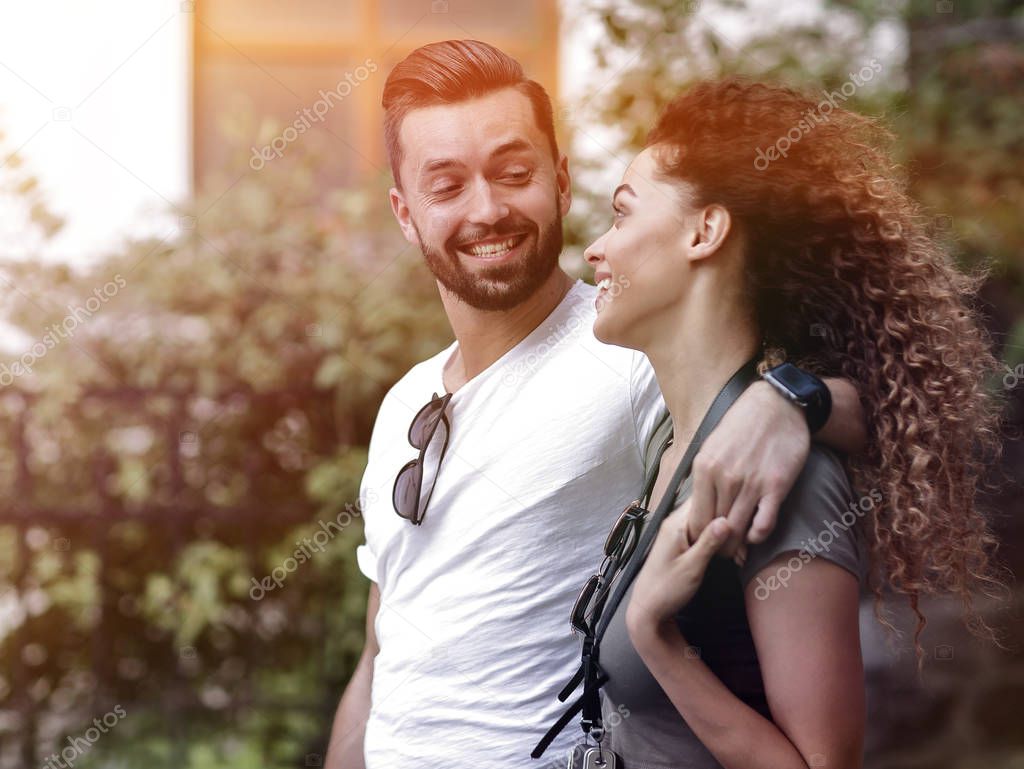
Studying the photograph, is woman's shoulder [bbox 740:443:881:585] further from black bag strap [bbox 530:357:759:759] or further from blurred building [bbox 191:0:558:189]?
blurred building [bbox 191:0:558:189]

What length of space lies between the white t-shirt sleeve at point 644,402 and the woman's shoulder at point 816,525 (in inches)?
13.8

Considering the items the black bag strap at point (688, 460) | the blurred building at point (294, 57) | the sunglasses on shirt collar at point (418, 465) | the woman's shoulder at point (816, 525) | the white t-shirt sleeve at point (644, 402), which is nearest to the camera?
the woman's shoulder at point (816, 525)

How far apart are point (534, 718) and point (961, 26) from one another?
2.91m

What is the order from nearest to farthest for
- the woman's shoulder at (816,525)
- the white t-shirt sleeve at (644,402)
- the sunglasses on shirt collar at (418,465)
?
the woman's shoulder at (816,525), the white t-shirt sleeve at (644,402), the sunglasses on shirt collar at (418,465)

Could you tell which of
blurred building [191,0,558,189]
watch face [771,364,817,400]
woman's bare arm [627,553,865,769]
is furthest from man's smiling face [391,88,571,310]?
blurred building [191,0,558,189]

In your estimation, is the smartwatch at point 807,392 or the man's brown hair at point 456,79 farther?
the man's brown hair at point 456,79

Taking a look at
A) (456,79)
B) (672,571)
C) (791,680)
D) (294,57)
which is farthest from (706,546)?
(294,57)

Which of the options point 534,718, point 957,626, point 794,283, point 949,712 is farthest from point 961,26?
point 534,718

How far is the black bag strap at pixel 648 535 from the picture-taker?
1390mm

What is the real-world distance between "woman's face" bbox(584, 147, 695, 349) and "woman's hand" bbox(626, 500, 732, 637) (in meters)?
0.25

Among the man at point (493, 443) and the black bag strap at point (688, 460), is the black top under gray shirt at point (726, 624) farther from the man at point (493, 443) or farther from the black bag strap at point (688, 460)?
the man at point (493, 443)

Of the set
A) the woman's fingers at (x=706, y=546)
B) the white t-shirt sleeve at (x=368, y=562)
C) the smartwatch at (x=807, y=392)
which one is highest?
the smartwatch at (x=807, y=392)

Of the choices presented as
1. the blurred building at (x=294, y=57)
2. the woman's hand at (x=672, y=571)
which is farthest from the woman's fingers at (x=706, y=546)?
the blurred building at (x=294, y=57)

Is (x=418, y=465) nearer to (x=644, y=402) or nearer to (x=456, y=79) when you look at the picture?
(x=644, y=402)
